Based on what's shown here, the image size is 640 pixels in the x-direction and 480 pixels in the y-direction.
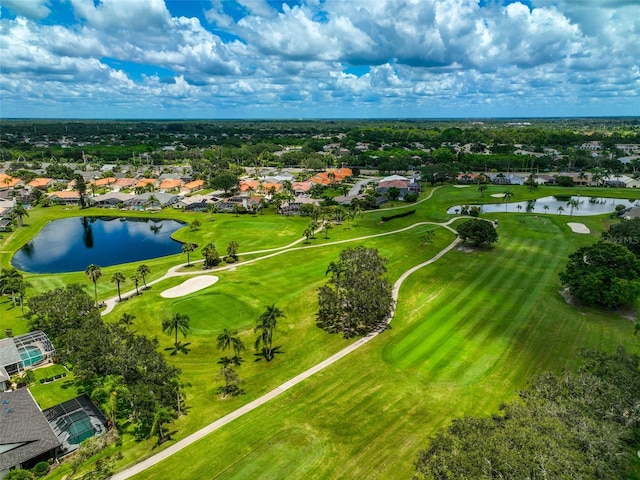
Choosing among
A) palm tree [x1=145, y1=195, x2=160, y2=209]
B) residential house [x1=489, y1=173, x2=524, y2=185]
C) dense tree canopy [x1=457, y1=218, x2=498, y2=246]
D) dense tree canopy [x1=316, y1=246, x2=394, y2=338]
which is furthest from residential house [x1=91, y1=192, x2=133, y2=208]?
residential house [x1=489, y1=173, x2=524, y2=185]

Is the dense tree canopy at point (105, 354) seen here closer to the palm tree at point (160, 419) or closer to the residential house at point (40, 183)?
the palm tree at point (160, 419)

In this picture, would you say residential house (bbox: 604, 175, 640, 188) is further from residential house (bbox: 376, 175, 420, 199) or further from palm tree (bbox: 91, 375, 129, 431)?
palm tree (bbox: 91, 375, 129, 431)

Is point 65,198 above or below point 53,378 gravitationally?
above

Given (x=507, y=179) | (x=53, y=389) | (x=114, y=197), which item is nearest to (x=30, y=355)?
(x=53, y=389)

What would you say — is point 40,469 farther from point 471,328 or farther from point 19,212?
point 19,212

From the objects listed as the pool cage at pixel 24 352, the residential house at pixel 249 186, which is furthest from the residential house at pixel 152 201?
the pool cage at pixel 24 352

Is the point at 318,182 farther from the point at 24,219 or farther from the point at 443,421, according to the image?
the point at 443,421
